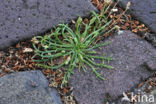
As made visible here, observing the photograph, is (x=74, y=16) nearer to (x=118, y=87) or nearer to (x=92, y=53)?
(x=92, y=53)

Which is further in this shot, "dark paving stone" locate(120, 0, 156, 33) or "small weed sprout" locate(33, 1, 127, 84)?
"dark paving stone" locate(120, 0, 156, 33)

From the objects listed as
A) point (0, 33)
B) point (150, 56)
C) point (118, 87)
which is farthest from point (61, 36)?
point (150, 56)

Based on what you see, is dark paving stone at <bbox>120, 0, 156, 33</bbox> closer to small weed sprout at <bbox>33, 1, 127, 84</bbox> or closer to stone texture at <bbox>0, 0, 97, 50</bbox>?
small weed sprout at <bbox>33, 1, 127, 84</bbox>

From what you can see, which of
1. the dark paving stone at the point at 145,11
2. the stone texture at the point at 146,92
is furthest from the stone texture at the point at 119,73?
the dark paving stone at the point at 145,11

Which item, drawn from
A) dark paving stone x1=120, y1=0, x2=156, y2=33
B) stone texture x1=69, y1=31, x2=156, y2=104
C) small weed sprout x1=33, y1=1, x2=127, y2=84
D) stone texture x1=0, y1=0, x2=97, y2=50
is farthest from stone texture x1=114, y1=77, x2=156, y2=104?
stone texture x1=0, y1=0, x2=97, y2=50

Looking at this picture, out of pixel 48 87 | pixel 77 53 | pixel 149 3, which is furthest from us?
pixel 149 3

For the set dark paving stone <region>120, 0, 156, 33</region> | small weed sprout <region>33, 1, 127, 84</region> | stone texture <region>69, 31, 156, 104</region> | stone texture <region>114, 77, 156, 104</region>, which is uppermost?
dark paving stone <region>120, 0, 156, 33</region>

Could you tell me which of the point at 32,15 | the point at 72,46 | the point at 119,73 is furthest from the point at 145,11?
the point at 32,15

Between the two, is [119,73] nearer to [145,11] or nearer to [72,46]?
[72,46]
